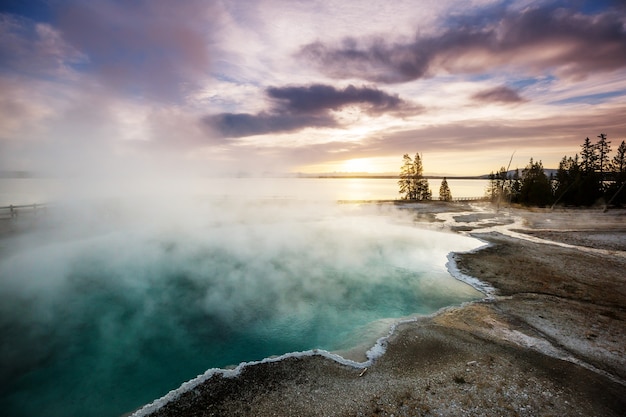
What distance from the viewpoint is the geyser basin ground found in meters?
9.52

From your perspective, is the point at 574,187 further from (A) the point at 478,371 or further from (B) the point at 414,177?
A: (A) the point at 478,371

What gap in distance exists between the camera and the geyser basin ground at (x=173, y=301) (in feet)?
31.2

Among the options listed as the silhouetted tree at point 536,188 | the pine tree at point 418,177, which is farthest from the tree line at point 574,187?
the pine tree at point 418,177

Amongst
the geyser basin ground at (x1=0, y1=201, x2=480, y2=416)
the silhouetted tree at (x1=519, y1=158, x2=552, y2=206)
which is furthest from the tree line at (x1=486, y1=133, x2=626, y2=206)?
the geyser basin ground at (x1=0, y1=201, x2=480, y2=416)

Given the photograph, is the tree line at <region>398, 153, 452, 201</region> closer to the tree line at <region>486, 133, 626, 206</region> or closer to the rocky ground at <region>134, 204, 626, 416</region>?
the tree line at <region>486, 133, 626, 206</region>

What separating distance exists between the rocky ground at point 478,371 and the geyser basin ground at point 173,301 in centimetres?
176

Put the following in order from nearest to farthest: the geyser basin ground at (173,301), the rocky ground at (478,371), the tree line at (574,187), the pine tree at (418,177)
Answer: the rocky ground at (478,371) → the geyser basin ground at (173,301) → the tree line at (574,187) → the pine tree at (418,177)

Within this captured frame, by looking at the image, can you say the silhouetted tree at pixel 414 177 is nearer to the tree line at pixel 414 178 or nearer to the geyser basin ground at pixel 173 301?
the tree line at pixel 414 178

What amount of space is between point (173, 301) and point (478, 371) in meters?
13.6

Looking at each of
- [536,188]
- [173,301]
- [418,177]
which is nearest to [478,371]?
[173,301]

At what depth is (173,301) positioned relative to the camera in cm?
1485

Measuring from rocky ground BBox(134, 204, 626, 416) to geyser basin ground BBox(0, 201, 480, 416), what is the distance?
69.1 inches

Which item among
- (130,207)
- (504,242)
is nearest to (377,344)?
(504,242)

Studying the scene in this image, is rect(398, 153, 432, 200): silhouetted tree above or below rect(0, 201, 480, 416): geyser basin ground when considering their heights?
above
